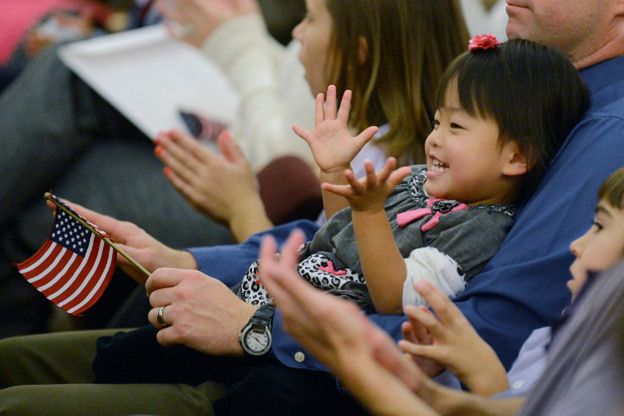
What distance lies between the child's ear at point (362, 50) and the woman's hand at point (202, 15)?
4.31ft

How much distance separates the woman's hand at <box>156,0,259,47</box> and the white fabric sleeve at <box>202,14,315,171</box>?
0.02m

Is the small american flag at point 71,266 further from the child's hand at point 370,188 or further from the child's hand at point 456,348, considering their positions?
the child's hand at point 456,348

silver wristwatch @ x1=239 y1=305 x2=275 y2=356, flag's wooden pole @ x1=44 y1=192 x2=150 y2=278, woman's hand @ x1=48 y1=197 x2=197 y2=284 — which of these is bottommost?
woman's hand @ x1=48 y1=197 x2=197 y2=284

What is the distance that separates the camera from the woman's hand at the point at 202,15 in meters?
3.44

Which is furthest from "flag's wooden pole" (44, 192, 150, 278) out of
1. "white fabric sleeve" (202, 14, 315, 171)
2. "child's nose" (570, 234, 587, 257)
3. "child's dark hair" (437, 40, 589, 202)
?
"white fabric sleeve" (202, 14, 315, 171)

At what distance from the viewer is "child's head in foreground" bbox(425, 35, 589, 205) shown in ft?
5.70

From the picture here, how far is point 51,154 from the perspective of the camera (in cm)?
307

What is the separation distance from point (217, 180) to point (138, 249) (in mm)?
444

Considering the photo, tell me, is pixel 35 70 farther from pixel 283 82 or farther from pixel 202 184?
pixel 202 184

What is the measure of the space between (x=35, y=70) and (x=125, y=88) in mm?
230

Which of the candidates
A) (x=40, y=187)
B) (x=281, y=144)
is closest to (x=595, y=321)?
(x=281, y=144)

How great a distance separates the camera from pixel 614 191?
147cm

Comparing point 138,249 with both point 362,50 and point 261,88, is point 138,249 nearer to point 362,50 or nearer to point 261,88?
point 362,50

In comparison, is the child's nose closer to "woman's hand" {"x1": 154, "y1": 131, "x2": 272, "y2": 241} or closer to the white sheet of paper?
"woman's hand" {"x1": 154, "y1": 131, "x2": 272, "y2": 241}
